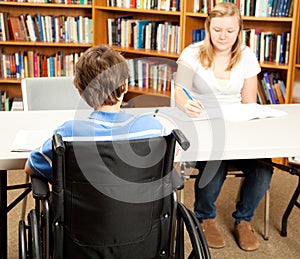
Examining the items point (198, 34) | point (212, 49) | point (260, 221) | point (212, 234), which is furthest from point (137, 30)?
point (212, 234)

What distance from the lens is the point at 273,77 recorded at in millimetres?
3760

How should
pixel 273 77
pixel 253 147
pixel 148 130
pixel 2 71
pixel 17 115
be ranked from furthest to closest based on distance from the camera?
pixel 2 71, pixel 273 77, pixel 17 115, pixel 253 147, pixel 148 130

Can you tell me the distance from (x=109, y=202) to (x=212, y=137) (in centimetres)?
65

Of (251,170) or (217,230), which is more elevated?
(251,170)

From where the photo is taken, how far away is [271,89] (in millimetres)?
3738

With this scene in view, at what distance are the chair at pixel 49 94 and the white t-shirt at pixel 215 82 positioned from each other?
593mm

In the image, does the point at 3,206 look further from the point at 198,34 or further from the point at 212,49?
the point at 198,34

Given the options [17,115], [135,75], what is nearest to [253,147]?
[17,115]

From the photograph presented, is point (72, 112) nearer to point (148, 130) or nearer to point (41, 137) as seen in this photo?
point (41, 137)

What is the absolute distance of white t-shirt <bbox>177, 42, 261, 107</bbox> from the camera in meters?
2.69

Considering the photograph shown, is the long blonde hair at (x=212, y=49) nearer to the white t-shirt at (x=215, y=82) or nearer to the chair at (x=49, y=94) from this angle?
the white t-shirt at (x=215, y=82)

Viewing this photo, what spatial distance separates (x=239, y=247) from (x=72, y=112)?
1042 mm

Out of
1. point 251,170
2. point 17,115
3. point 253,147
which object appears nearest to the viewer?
point 253,147

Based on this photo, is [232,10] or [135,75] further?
[135,75]
